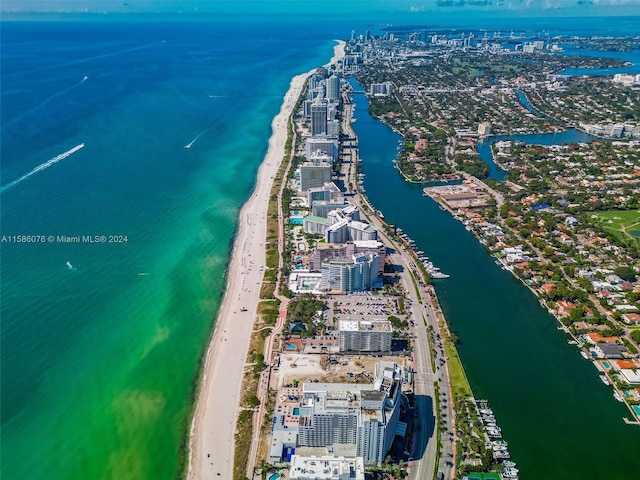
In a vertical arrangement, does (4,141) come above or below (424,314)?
above

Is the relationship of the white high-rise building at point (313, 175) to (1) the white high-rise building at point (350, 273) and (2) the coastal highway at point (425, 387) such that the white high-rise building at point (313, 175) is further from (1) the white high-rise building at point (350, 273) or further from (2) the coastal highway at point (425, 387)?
(1) the white high-rise building at point (350, 273)

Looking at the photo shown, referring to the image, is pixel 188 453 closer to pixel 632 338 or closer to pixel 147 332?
pixel 147 332

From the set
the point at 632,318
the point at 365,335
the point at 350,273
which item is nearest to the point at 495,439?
the point at 365,335

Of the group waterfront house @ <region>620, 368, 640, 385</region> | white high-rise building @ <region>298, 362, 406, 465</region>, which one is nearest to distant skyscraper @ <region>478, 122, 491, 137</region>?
waterfront house @ <region>620, 368, 640, 385</region>

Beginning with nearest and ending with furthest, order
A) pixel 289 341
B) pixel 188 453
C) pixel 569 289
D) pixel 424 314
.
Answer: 1. pixel 188 453
2. pixel 289 341
3. pixel 424 314
4. pixel 569 289

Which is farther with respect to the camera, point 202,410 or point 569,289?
point 569,289

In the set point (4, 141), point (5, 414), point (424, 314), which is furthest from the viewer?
point (4, 141)

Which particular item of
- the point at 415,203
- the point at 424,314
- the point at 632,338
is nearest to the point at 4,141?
the point at 415,203
